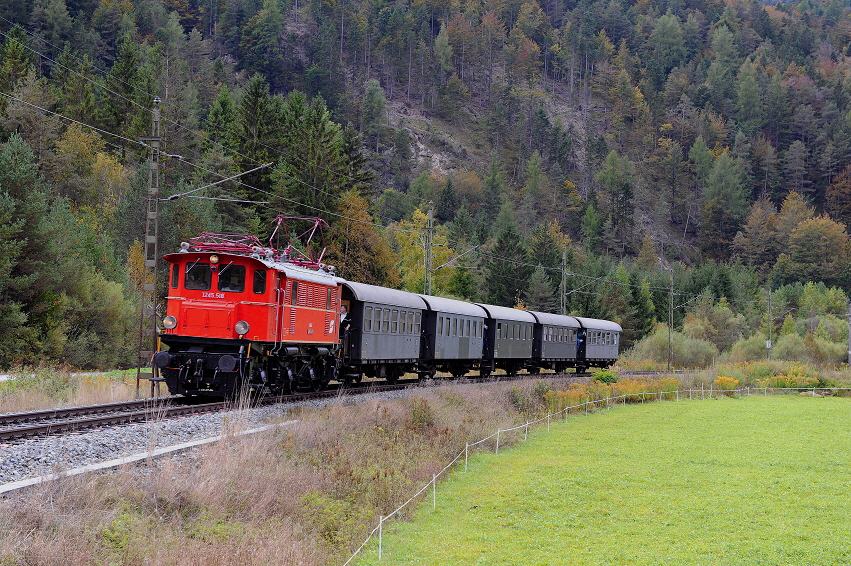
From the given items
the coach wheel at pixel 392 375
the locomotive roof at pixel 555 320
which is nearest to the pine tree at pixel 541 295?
the locomotive roof at pixel 555 320

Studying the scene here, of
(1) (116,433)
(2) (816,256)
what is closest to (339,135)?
(1) (116,433)

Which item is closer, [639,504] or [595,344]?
[639,504]

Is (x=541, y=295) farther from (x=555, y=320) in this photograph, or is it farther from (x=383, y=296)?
(x=383, y=296)

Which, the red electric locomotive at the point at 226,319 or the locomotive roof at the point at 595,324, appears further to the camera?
the locomotive roof at the point at 595,324

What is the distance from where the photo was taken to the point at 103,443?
1449 cm

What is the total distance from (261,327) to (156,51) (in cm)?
10319

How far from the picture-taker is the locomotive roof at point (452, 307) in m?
A: 35.0

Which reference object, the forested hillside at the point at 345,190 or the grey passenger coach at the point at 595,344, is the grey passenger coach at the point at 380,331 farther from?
the grey passenger coach at the point at 595,344

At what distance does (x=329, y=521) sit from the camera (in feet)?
40.7

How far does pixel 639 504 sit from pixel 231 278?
1073 centimetres

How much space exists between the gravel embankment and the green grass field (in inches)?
164

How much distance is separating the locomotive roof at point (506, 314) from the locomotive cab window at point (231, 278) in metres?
20.1

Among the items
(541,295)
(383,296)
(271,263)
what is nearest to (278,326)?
(271,263)

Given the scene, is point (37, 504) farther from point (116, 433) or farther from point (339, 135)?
point (339, 135)
